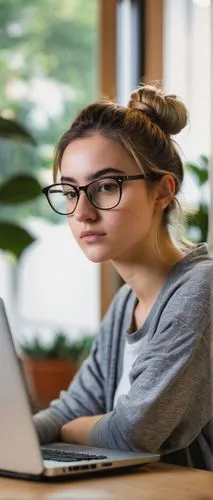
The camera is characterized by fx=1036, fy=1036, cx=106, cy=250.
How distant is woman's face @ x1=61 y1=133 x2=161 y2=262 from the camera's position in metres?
2.00

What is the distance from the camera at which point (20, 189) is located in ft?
12.5

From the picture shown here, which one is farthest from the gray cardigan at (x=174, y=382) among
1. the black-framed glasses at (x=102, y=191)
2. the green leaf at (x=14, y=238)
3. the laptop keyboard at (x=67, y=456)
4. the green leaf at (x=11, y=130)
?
the green leaf at (x=11, y=130)

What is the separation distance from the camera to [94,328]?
5453mm

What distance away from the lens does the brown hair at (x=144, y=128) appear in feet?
6.82

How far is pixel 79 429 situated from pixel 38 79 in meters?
3.82

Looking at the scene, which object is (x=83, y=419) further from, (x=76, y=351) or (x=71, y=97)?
(x=71, y=97)

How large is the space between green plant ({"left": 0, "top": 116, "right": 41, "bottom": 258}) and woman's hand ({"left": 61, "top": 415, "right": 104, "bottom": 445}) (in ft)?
5.39

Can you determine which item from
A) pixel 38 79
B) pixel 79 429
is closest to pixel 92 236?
pixel 79 429

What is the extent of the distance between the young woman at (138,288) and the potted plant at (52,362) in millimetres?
2834

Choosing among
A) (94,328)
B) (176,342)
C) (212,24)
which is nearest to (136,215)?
(176,342)

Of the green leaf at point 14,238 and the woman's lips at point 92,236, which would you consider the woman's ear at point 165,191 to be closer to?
the woman's lips at point 92,236

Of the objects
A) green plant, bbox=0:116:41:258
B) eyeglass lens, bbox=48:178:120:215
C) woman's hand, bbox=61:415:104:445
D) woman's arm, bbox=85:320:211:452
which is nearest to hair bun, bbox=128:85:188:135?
eyeglass lens, bbox=48:178:120:215

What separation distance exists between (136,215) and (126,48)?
308cm

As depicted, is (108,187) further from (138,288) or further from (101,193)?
(138,288)
